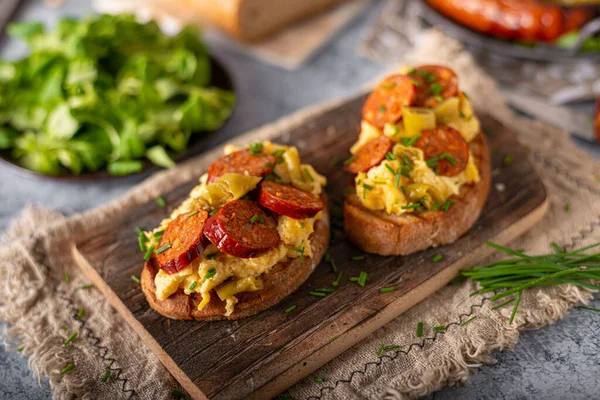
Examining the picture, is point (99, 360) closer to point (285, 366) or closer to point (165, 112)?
point (285, 366)

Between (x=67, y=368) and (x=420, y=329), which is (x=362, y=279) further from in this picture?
(x=67, y=368)

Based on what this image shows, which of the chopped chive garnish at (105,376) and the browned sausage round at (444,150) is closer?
the chopped chive garnish at (105,376)

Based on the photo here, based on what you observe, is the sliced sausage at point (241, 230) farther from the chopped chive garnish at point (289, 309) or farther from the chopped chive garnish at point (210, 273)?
the chopped chive garnish at point (289, 309)

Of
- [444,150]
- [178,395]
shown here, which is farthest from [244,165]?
[178,395]

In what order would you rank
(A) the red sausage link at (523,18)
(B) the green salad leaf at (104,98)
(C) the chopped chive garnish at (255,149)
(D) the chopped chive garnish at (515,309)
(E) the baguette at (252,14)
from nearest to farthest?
(D) the chopped chive garnish at (515,309) < (C) the chopped chive garnish at (255,149) < (B) the green salad leaf at (104,98) < (A) the red sausage link at (523,18) < (E) the baguette at (252,14)

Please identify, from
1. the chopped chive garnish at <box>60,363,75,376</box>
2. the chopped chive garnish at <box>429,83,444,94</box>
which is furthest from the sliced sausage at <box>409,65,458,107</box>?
the chopped chive garnish at <box>60,363,75,376</box>

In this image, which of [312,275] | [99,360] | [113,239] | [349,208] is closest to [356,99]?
[349,208]

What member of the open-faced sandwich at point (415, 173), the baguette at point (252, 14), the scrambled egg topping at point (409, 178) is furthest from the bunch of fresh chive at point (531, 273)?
the baguette at point (252, 14)
